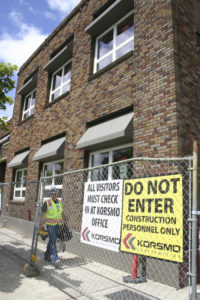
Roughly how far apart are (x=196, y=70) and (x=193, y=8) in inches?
73.9

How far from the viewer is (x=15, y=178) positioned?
13336 mm

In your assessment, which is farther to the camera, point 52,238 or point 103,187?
point 52,238

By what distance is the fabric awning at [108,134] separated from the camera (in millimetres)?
6176

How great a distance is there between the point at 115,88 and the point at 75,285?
5.08 metres

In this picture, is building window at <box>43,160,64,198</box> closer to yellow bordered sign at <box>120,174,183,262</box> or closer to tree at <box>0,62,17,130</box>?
tree at <box>0,62,17,130</box>

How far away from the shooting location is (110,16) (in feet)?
25.7

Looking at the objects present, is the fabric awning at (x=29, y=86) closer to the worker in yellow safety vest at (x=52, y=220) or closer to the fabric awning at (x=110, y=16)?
the fabric awning at (x=110, y=16)

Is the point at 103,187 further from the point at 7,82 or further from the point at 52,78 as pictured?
the point at 52,78

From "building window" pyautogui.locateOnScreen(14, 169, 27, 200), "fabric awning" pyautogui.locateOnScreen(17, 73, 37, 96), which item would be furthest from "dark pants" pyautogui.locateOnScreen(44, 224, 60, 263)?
"fabric awning" pyautogui.locateOnScreen(17, 73, 37, 96)

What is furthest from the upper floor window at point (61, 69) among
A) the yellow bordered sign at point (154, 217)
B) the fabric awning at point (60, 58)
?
the yellow bordered sign at point (154, 217)

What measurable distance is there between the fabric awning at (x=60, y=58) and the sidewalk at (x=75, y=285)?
7.80 meters

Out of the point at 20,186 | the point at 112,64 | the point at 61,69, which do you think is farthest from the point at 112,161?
the point at 20,186

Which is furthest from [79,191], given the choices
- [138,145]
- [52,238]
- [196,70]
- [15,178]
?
[15,178]

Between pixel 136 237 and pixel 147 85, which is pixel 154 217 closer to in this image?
pixel 136 237
